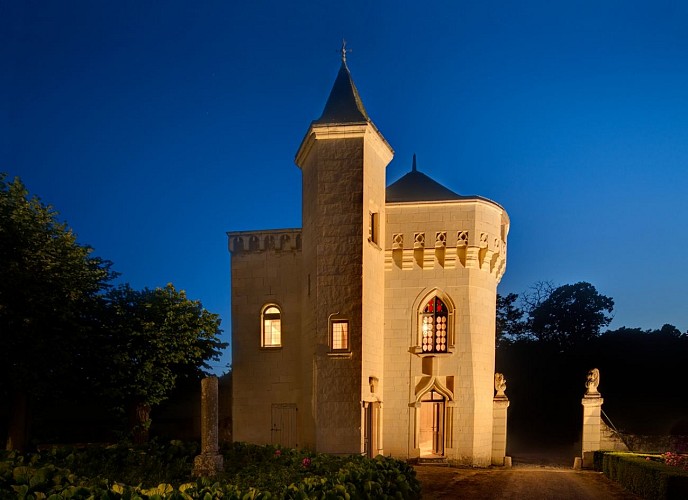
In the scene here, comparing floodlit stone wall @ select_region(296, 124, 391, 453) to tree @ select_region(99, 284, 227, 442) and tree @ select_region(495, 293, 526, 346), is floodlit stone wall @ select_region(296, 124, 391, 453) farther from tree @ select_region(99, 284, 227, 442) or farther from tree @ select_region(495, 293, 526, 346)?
tree @ select_region(495, 293, 526, 346)

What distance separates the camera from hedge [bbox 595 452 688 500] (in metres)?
11.9

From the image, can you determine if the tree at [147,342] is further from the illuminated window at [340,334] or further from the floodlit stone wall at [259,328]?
the illuminated window at [340,334]

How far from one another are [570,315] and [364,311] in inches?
1371

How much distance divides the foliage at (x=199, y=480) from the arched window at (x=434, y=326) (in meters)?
7.23

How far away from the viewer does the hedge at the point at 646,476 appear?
39.1 feet

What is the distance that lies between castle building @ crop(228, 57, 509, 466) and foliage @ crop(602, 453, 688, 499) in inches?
172

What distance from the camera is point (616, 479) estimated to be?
1576 cm

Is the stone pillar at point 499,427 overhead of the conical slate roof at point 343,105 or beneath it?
beneath

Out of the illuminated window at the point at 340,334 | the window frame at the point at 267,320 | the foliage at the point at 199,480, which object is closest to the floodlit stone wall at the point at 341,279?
the illuminated window at the point at 340,334

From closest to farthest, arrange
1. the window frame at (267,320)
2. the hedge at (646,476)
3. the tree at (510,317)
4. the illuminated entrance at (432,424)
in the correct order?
the hedge at (646,476)
the illuminated entrance at (432,424)
the window frame at (267,320)
the tree at (510,317)

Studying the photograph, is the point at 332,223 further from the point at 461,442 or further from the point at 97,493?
the point at 97,493

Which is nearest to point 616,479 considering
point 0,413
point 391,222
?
Answer: point 391,222

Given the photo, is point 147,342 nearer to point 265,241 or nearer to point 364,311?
point 265,241

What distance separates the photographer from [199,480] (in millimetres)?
8477
